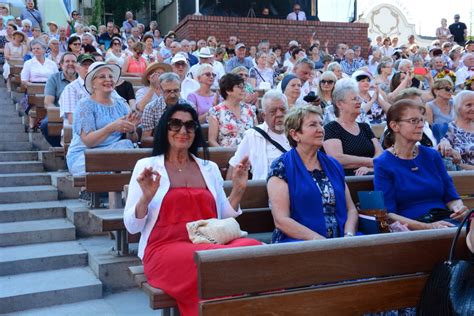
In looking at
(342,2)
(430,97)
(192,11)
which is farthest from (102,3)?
(430,97)

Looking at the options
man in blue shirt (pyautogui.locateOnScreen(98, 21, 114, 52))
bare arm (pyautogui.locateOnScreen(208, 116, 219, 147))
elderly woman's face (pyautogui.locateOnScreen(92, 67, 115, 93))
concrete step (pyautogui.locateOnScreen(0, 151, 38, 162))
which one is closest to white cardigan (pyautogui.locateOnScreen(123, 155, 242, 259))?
elderly woman's face (pyautogui.locateOnScreen(92, 67, 115, 93))

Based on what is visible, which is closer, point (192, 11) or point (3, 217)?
point (3, 217)

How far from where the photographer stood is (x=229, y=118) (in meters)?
6.44

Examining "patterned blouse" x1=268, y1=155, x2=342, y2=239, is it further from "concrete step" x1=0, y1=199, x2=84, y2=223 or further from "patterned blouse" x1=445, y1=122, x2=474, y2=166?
"concrete step" x1=0, y1=199, x2=84, y2=223

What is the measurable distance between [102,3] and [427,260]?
22.0m

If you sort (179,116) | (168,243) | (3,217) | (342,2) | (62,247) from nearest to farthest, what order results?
(168,243) → (179,116) → (62,247) → (3,217) → (342,2)

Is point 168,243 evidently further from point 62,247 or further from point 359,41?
point 359,41

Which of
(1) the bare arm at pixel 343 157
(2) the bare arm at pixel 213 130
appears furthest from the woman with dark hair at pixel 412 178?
(2) the bare arm at pixel 213 130

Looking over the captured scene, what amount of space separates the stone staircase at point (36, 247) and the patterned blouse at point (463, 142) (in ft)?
11.9

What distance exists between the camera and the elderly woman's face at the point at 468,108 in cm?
582

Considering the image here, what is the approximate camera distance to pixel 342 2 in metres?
23.0

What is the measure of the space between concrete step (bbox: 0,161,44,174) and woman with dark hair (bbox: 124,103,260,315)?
3.73m

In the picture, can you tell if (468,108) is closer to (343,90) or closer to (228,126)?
(343,90)

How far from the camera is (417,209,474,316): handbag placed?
8.66 ft
